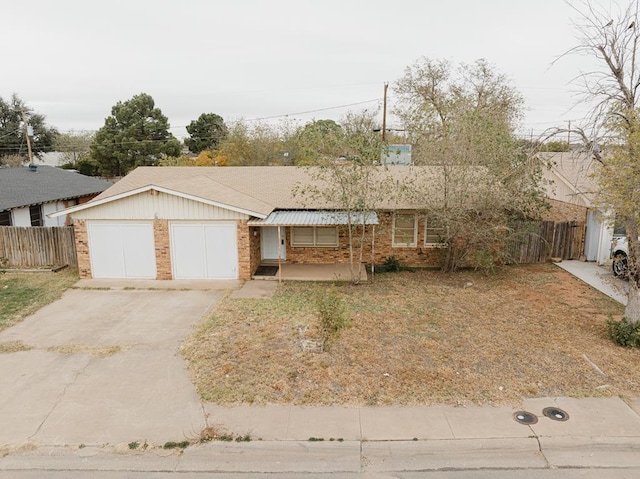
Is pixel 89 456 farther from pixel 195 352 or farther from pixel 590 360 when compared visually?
pixel 590 360

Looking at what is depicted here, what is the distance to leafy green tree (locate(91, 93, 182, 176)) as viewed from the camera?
41.2m

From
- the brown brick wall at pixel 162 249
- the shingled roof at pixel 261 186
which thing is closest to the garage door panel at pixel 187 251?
the brown brick wall at pixel 162 249

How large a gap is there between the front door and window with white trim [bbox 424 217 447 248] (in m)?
5.12

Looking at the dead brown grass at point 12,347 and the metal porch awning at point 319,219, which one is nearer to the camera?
the dead brown grass at point 12,347

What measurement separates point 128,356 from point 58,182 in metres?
19.5

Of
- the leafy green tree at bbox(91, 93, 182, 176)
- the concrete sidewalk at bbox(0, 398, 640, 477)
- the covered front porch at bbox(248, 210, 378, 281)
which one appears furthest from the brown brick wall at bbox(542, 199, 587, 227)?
the leafy green tree at bbox(91, 93, 182, 176)

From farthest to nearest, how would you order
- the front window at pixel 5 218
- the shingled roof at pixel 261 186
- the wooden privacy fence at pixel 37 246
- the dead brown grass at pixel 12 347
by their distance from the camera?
1. the front window at pixel 5 218
2. the wooden privacy fence at pixel 37 246
3. the shingled roof at pixel 261 186
4. the dead brown grass at pixel 12 347

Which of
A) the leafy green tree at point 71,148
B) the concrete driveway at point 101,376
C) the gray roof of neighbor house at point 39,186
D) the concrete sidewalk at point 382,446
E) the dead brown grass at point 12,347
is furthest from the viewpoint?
the leafy green tree at point 71,148

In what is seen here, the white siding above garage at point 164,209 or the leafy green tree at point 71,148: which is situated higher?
the leafy green tree at point 71,148

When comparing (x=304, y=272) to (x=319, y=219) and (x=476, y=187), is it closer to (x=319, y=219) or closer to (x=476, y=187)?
(x=319, y=219)

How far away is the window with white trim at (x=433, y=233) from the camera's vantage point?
Answer: 15.4m

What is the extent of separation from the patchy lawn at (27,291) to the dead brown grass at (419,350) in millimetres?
4872

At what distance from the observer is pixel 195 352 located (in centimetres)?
884

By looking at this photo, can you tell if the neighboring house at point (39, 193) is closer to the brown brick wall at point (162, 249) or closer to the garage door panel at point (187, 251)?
the brown brick wall at point (162, 249)
